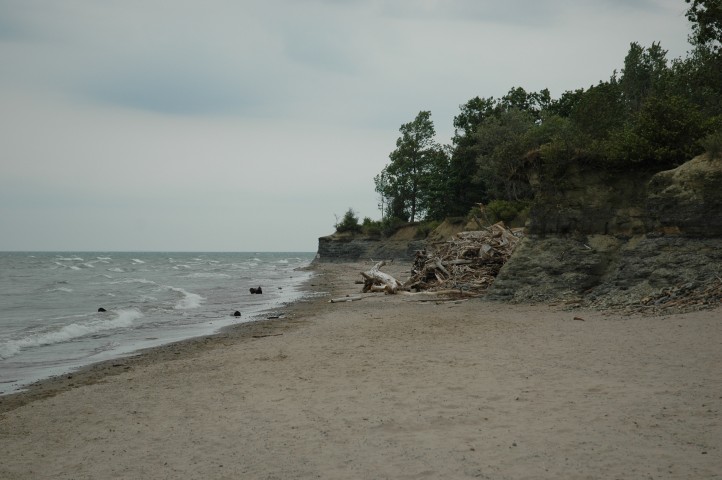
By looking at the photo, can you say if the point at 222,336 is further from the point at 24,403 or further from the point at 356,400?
the point at 356,400

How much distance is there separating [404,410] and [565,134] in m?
22.4

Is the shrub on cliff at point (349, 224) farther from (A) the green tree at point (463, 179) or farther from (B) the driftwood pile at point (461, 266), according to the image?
(B) the driftwood pile at point (461, 266)

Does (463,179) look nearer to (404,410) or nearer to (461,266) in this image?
(461,266)

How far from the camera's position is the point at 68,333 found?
1698 cm

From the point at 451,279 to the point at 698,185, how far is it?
36.0 ft

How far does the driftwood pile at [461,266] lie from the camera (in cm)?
2302

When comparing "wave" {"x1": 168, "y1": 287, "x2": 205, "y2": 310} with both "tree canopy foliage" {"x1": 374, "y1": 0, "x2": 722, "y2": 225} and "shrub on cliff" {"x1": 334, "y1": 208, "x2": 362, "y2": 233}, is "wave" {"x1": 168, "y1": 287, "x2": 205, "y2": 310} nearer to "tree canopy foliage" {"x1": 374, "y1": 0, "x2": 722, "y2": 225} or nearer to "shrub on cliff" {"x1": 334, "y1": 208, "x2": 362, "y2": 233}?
"tree canopy foliage" {"x1": 374, "y1": 0, "x2": 722, "y2": 225}

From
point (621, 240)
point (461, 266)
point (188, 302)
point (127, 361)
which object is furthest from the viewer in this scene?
point (188, 302)

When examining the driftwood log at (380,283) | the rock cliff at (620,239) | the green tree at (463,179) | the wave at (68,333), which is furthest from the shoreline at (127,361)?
the green tree at (463,179)

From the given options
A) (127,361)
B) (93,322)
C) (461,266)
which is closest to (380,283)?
(461,266)

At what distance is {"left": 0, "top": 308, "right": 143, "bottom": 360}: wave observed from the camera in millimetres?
14570

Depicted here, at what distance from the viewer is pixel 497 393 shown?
7297mm

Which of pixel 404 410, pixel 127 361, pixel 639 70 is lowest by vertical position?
pixel 127 361

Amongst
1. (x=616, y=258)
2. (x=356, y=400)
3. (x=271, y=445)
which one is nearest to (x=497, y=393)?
(x=356, y=400)
